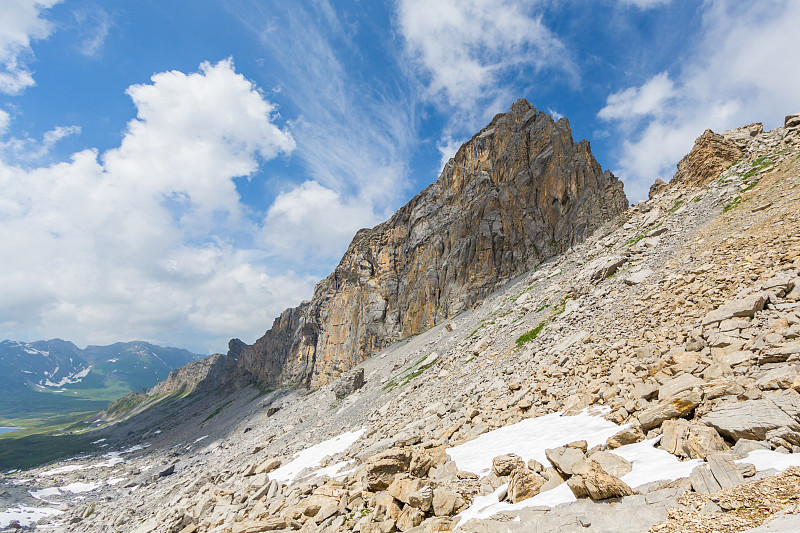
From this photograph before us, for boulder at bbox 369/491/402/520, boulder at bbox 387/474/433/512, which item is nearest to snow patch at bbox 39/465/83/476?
boulder at bbox 369/491/402/520

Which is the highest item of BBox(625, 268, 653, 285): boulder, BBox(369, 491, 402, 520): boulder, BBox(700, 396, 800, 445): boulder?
BBox(625, 268, 653, 285): boulder

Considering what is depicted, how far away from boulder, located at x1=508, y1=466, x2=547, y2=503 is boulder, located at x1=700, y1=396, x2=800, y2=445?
14.5 ft

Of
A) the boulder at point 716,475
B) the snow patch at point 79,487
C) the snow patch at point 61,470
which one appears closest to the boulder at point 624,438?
the boulder at point 716,475

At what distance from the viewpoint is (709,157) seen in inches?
1502

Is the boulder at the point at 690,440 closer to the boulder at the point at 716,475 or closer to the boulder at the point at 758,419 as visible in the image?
the boulder at the point at 758,419

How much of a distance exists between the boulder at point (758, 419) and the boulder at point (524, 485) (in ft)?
14.5

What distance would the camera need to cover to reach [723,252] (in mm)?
20312

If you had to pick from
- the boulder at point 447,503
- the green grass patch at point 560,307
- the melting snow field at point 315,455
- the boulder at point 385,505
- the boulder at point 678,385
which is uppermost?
the green grass patch at point 560,307

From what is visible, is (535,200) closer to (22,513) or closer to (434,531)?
(434,531)

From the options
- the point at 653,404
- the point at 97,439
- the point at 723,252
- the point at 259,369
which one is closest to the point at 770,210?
the point at 723,252

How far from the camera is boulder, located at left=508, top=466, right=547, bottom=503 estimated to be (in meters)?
9.70

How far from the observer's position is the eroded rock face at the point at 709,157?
37.3 m

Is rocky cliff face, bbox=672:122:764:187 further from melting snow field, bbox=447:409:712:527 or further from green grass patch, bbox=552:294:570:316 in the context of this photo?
melting snow field, bbox=447:409:712:527

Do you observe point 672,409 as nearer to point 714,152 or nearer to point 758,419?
point 758,419
